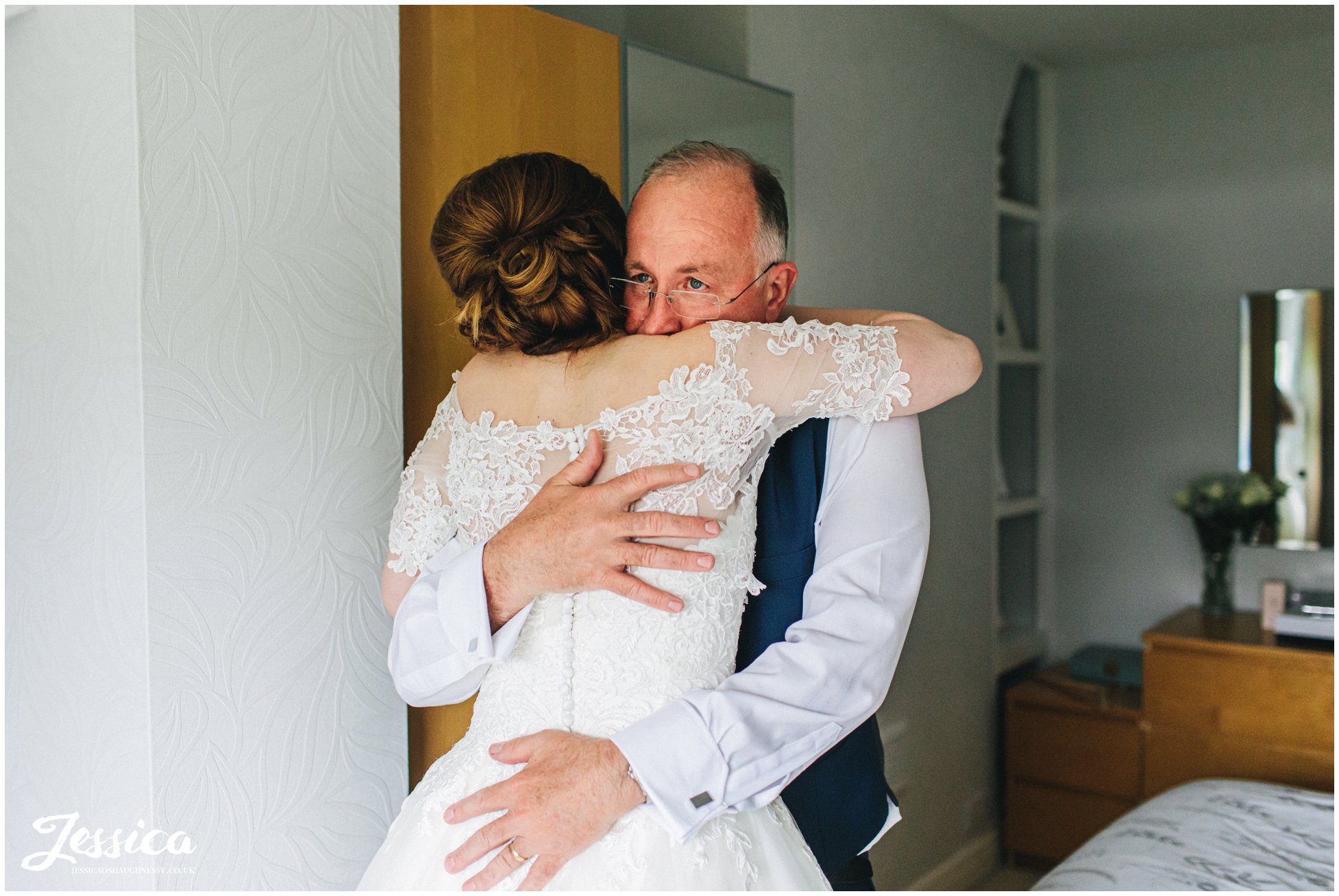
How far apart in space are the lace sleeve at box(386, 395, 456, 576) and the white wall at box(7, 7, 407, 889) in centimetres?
16

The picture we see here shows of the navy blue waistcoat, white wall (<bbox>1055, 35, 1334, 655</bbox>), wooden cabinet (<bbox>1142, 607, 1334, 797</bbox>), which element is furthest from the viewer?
white wall (<bbox>1055, 35, 1334, 655</bbox>)

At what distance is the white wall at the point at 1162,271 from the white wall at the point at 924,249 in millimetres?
503

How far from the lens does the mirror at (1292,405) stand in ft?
11.1

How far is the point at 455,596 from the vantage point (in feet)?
3.76

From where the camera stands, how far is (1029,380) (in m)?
3.88

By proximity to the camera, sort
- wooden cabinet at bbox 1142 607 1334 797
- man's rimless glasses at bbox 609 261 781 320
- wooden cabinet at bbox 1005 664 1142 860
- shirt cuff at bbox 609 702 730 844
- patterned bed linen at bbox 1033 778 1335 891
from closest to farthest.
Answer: shirt cuff at bbox 609 702 730 844 < man's rimless glasses at bbox 609 261 781 320 < patterned bed linen at bbox 1033 778 1335 891 < wooden cabinet at bbox 1142 607 1334 797 < wooden cabinet at bbox 1005 664 1142 860

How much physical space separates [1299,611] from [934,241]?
155cm

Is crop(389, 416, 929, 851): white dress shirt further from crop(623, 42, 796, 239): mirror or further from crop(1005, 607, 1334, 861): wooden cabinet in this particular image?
crop(1005, 607, 1334, 861): wooden cabinet

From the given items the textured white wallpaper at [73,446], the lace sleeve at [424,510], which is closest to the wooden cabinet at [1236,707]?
the lace sleeve at [424,510]

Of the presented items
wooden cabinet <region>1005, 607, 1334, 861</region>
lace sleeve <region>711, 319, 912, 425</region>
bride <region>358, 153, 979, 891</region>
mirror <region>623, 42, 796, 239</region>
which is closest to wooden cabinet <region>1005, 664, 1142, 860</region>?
wooden cabinet <region>1005, 607, 1334, 861</region>

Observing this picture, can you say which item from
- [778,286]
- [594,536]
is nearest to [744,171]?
[778,286]

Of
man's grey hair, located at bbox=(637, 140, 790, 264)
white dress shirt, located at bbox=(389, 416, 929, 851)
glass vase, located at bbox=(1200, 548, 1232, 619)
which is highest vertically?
man's grey hair, located at bbox=(637, 140, 790, 264)

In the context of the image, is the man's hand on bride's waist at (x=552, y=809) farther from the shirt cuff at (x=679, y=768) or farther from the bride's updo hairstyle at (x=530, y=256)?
the bride's updo hairstyle at (x=530, y=256)

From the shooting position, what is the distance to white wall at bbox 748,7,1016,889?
275 centimetres
